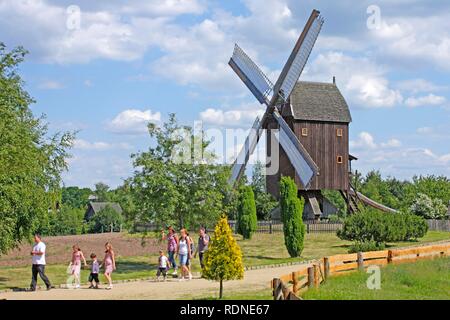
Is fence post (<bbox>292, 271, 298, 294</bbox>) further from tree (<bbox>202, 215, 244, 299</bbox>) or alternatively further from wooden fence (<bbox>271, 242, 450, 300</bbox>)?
tree (<bbox>202, 215, 244, 299</bbox>)

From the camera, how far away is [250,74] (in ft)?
190

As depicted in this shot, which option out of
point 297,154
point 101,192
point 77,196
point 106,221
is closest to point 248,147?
point 297,154

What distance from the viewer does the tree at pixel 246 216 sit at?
158 ft

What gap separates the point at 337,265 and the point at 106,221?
240ft

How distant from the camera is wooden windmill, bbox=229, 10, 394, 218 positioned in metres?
53.5

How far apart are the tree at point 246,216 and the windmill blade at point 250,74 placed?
932 centimetres

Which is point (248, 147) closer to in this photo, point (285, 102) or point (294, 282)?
point (285, 102)

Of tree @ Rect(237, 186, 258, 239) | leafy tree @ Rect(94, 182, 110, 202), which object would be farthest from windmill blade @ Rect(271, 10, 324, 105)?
leafy tree @ Rect(94, 182, 110, 202)

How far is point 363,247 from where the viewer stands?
35656mm

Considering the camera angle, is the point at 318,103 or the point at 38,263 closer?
the point at 38,263

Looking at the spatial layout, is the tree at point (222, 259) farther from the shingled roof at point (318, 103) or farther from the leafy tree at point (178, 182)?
the shingled roof at point (318, 103)
